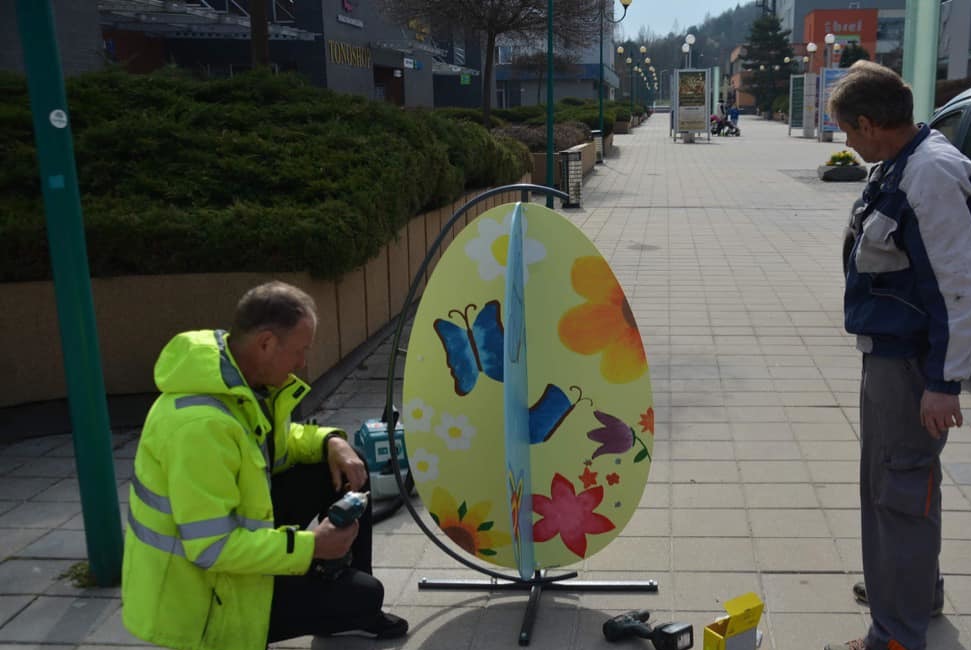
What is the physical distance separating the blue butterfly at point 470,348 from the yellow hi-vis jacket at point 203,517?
0.89 m

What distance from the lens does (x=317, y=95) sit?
352 inches

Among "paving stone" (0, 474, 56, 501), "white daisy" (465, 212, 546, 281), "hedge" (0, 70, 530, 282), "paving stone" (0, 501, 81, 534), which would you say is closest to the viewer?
"white daisy" (465, 212, 546, 281)

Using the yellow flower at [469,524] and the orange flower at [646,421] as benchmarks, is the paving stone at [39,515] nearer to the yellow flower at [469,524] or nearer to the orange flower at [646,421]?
the yellow flower at [469,524]

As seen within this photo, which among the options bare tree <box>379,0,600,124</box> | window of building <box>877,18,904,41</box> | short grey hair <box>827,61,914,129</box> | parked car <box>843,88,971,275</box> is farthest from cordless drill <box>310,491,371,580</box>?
window of building <box>877,18,904,41</box>

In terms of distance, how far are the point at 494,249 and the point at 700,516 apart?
1825 millimetres

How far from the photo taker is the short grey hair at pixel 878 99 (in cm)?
285

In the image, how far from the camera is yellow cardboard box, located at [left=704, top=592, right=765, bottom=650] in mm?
2885

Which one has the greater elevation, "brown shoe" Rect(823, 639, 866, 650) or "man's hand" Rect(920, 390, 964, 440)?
"man's hand" Rect(920, 390, 964, 440)

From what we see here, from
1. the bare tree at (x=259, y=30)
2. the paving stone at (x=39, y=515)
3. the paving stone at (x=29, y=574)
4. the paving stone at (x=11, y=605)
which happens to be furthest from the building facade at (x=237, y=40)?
the paving stone at (x=11, y=605)

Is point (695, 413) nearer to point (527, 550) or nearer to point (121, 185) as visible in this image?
point (527, 550)

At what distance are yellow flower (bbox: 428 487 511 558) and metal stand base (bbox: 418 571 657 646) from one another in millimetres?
217

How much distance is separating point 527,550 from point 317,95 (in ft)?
21.3

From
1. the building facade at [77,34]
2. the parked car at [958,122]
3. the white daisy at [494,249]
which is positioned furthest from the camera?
the building facade at [77,34]

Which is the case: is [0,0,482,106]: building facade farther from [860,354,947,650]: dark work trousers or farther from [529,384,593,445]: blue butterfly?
[860,354,947,650]: dark work trousers
